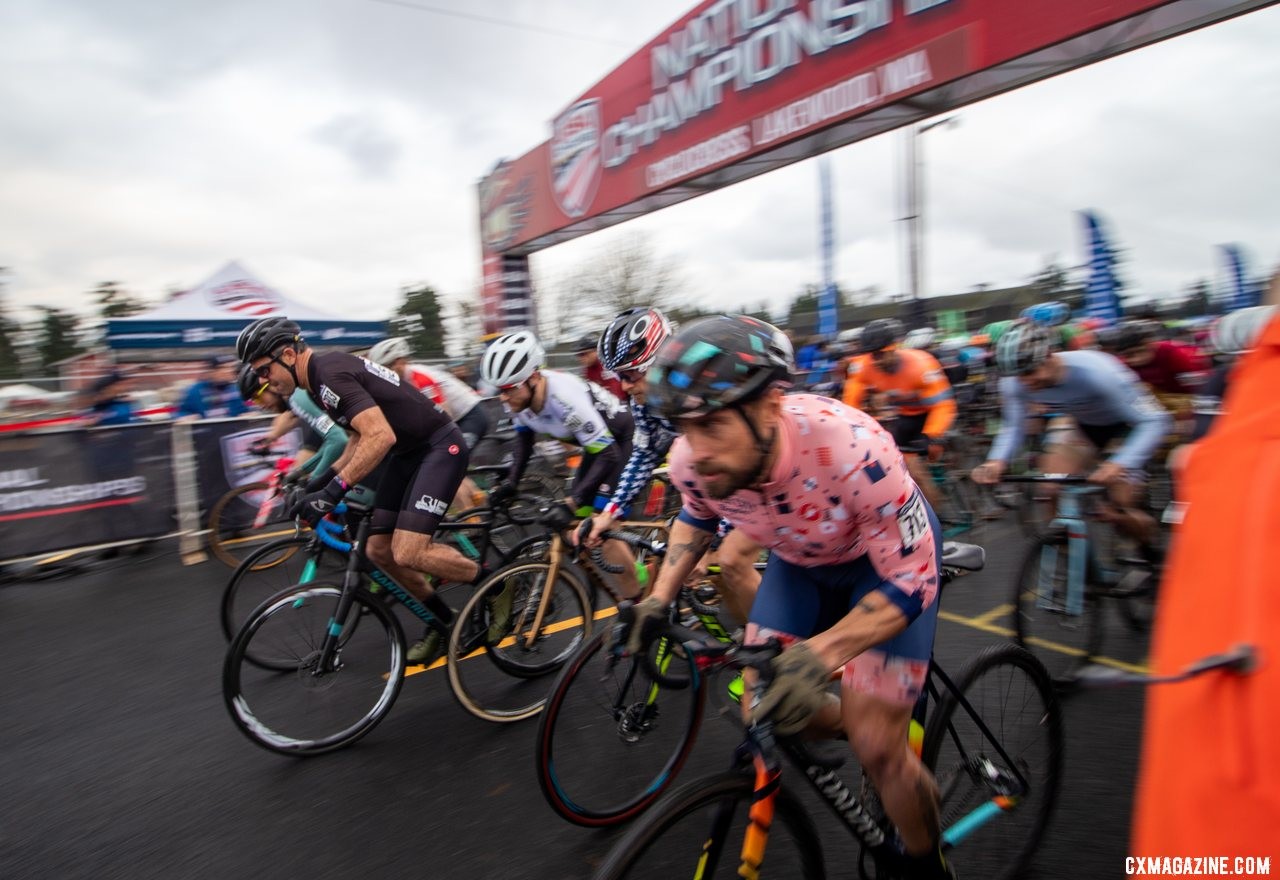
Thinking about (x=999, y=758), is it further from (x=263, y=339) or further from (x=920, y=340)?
(x=920, y=340)

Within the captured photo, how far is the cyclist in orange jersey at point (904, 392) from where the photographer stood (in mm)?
5805

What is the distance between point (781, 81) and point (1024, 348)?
888cm

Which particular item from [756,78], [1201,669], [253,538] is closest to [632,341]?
[1201,669]

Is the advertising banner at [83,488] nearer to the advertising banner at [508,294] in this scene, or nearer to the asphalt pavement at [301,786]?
the asphalt pavement at [301,786]

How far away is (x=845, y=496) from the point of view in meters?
1.82

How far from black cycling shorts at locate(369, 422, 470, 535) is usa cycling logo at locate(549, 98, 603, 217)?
42.9ft

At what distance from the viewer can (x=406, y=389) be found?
416 centimetres

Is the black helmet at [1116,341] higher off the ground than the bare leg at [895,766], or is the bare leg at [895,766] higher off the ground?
the black helmet at [1116,341]

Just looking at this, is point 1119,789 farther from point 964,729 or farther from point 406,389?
point 406,389

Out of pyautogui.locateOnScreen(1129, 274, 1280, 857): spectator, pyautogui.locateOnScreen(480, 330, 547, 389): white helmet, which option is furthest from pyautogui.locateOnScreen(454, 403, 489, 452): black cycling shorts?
pyautogui.locateOnScreen(1129, 274, 1280, 857): spectator

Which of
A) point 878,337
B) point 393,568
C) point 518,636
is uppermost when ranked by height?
point 878,337

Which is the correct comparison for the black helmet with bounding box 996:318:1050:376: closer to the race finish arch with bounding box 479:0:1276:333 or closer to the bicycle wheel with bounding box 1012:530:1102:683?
the bicycle wheel with bounding box 1012:530:1102:683

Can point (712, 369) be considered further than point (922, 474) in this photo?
No

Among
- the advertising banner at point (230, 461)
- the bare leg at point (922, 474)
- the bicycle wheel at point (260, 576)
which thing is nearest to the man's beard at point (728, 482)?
the bicycle wheel at point (260, 576)
